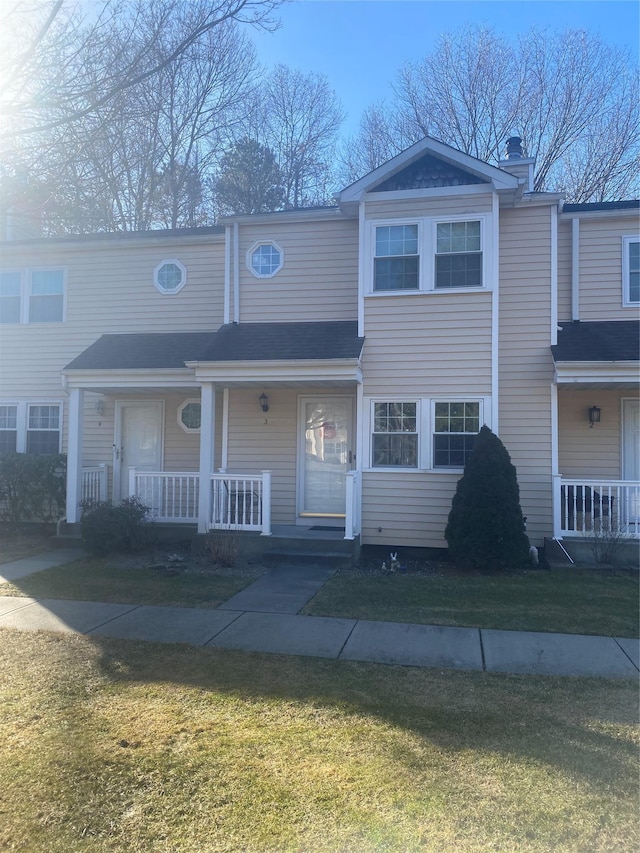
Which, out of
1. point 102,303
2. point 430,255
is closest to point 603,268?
point 430,255

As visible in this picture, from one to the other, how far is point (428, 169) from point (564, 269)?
2.82 m

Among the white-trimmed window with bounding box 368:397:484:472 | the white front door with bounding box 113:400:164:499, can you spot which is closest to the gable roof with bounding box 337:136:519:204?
the white-trimmed window with bounding box 368:397:484:472

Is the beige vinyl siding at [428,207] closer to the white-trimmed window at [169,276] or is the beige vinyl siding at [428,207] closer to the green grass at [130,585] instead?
the white-trimmed window at [169,276]

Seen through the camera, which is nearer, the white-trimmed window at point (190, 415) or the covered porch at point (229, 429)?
the covered porch at point (229, 429)

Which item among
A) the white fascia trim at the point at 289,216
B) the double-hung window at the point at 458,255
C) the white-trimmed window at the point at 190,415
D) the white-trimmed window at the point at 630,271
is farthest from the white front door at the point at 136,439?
the white-trimmed window at the point at 630,271

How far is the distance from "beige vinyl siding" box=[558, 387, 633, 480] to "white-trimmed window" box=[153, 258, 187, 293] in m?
7.09

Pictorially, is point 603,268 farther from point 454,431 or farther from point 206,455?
point 206,455

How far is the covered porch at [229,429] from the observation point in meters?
9.77

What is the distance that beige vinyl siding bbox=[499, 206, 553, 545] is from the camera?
9703mm

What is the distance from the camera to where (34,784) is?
11.1 ft

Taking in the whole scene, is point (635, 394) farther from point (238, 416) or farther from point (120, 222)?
point (120, 222)

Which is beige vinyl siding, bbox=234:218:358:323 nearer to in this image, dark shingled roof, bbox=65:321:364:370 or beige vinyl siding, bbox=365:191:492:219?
dark shingled roof, bbox=65:321:364:370

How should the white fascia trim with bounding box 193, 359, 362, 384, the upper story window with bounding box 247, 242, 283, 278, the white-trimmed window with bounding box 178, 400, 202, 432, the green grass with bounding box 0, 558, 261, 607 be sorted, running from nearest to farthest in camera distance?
the green grass with bounding box 0, 558, 261, 607 < the white fascia trim with bounding box 193, 359, 362, 384 < the upper story window with bounding box 247, 242, 283, 278 < the white-trimmed window with bounding box 178, 400, 202, 432

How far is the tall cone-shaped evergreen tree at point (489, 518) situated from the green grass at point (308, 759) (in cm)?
385
